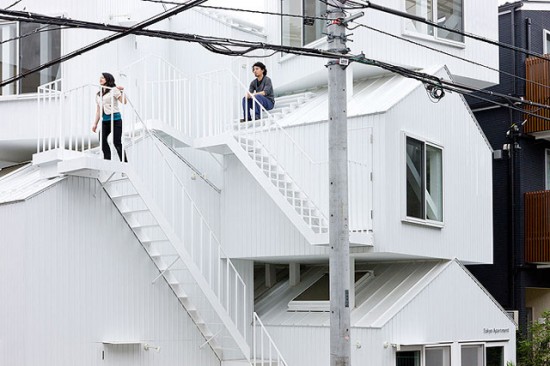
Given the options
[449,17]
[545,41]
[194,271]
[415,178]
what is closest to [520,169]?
[545,41]

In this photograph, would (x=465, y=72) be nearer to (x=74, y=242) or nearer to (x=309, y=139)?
(x=309, y=139)

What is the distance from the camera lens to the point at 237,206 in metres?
19.2

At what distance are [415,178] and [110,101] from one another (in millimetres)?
6030

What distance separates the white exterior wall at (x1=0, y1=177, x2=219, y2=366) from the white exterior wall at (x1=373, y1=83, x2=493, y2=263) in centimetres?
429

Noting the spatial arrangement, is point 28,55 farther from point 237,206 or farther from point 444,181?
point 444,181

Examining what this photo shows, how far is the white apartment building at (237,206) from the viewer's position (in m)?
16.2

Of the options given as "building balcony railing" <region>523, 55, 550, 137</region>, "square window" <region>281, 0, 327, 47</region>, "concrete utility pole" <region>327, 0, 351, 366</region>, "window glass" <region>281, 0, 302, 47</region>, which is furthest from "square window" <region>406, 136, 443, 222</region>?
"building balcony railing" <region>523, 55, 550, 137</region>

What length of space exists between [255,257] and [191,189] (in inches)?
72.5

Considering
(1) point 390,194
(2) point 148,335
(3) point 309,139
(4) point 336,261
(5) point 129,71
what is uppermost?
(5) point 129,71

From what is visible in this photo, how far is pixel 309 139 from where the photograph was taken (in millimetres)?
18453

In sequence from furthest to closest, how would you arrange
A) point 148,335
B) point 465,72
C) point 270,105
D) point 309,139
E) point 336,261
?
point 465,72 → point 270,105 → point 309,139 → point 148,335 → point 336,261

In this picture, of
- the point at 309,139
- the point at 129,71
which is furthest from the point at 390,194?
the point at 129,71

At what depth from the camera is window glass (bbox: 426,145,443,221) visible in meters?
19.0

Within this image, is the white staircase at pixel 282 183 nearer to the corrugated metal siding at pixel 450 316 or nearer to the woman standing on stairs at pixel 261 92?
the woman standing on stairs at pixel 261 92
